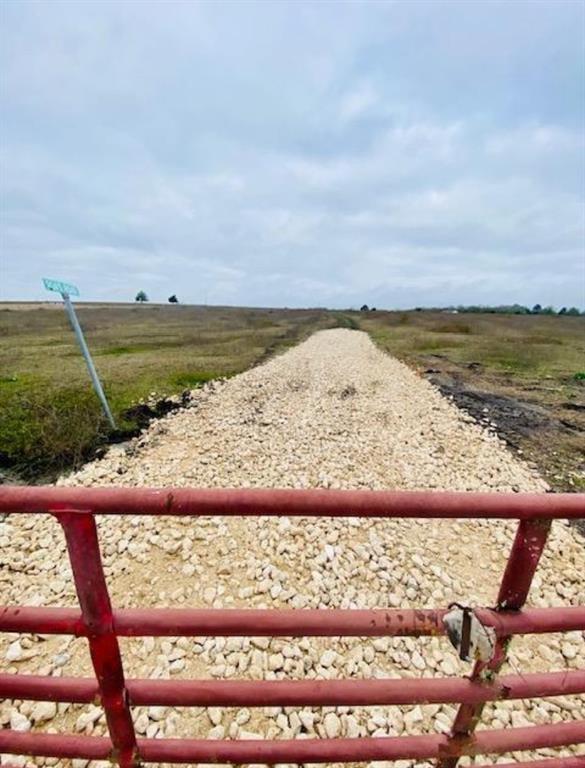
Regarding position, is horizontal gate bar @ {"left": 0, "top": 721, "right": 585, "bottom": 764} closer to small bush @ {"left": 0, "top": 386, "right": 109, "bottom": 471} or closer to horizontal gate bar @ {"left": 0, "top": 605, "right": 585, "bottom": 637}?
horizontal gate bar @ {"left": 0, "top": 605, "right": 585, "bottom": 637}

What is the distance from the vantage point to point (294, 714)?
11.3 feet

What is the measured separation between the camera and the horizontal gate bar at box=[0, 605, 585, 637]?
1.70 meters

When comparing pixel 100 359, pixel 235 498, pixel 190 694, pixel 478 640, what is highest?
pixel 235 498

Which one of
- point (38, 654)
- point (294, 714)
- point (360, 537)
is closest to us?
point (294, 714)

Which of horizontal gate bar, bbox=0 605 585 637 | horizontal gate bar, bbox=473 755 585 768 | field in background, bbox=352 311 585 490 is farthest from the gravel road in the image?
horizontal gate bar, bbox=0 605 585 637

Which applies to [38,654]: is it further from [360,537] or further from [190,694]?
[360,537]

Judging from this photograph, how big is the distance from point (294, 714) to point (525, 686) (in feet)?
7.90

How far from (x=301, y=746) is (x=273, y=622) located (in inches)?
43.9

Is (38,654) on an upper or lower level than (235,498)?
lower

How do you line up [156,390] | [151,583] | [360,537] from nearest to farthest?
[151,583] < [360,537] < [156,390]

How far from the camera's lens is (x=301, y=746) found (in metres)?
2.20

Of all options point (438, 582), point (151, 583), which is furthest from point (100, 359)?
point (438, 582)

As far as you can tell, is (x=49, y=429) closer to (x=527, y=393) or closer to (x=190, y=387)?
(x=190, y=387)

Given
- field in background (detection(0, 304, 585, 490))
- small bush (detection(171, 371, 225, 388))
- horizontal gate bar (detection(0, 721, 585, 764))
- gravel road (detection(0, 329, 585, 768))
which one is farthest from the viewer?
small bush (detection(171, 371, 225, 388))
